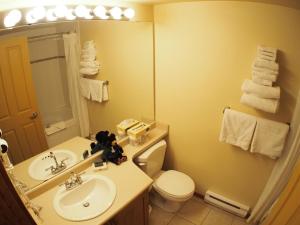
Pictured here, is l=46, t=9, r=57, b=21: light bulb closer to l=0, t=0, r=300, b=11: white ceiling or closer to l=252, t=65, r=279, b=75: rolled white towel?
l=0, t=0, r=300, b=11: white ceiling

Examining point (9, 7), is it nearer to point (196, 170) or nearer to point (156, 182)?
point (156, 182)

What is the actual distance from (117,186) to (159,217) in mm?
938

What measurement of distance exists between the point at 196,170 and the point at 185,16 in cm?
155

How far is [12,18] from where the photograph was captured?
1.12 metres

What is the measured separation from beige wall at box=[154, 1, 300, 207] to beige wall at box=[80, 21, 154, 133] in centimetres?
12

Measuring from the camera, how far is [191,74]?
78.1 inches

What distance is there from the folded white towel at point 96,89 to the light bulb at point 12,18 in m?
0.75

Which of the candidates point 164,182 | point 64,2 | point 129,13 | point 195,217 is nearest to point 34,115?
point 64,2

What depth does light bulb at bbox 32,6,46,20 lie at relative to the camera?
121cm

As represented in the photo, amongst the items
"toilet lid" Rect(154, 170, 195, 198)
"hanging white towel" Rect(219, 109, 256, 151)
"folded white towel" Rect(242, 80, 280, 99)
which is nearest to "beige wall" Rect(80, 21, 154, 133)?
"toilet lid" Rect(154, 170, 195, 198)

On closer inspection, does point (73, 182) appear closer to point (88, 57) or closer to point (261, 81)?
point (88, 57)

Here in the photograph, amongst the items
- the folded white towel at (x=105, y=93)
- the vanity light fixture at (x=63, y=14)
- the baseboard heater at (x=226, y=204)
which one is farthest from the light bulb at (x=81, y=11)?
the baseboard heater at (x=226, y=204)

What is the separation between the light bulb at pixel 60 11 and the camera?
52.1 inches

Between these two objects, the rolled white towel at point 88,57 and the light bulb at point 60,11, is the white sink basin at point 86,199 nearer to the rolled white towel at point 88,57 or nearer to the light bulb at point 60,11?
the rolled white towel at point 88,57
